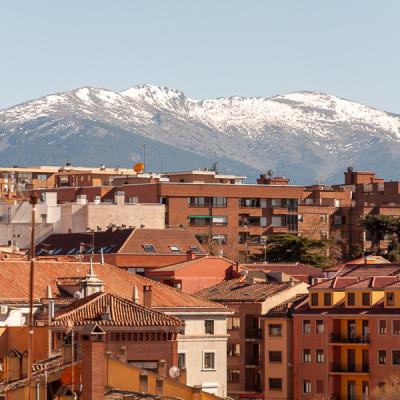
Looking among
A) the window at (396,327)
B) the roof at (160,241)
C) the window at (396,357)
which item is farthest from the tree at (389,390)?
the roof at (160,241)

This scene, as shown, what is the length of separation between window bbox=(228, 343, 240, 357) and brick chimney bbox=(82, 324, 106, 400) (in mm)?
56402

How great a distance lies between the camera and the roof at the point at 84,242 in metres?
145

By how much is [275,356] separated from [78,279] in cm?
1853

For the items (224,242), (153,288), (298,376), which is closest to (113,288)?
(153,288)

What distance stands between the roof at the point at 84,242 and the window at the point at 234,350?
104 feet

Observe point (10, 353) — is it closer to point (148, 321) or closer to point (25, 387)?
point (25, 387)

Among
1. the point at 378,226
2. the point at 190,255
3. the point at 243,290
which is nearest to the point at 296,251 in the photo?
Result: the point at 378,226

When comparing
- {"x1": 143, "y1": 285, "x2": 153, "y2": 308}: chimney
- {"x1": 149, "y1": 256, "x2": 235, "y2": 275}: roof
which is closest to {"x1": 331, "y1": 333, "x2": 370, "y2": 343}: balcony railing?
{"x1": 143, "y1": 285, "x2": 153, "y2": 308}: chimney

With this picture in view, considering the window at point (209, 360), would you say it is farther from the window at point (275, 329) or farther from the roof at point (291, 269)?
the roof at point (291, 269)

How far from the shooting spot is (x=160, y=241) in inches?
5758

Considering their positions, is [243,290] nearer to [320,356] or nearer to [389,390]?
[320,356]

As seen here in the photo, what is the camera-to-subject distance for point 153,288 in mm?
96125

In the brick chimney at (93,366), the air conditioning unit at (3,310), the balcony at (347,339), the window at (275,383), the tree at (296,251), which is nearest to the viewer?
the brick chimney at (93,366)

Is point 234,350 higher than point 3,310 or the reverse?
the reverse
